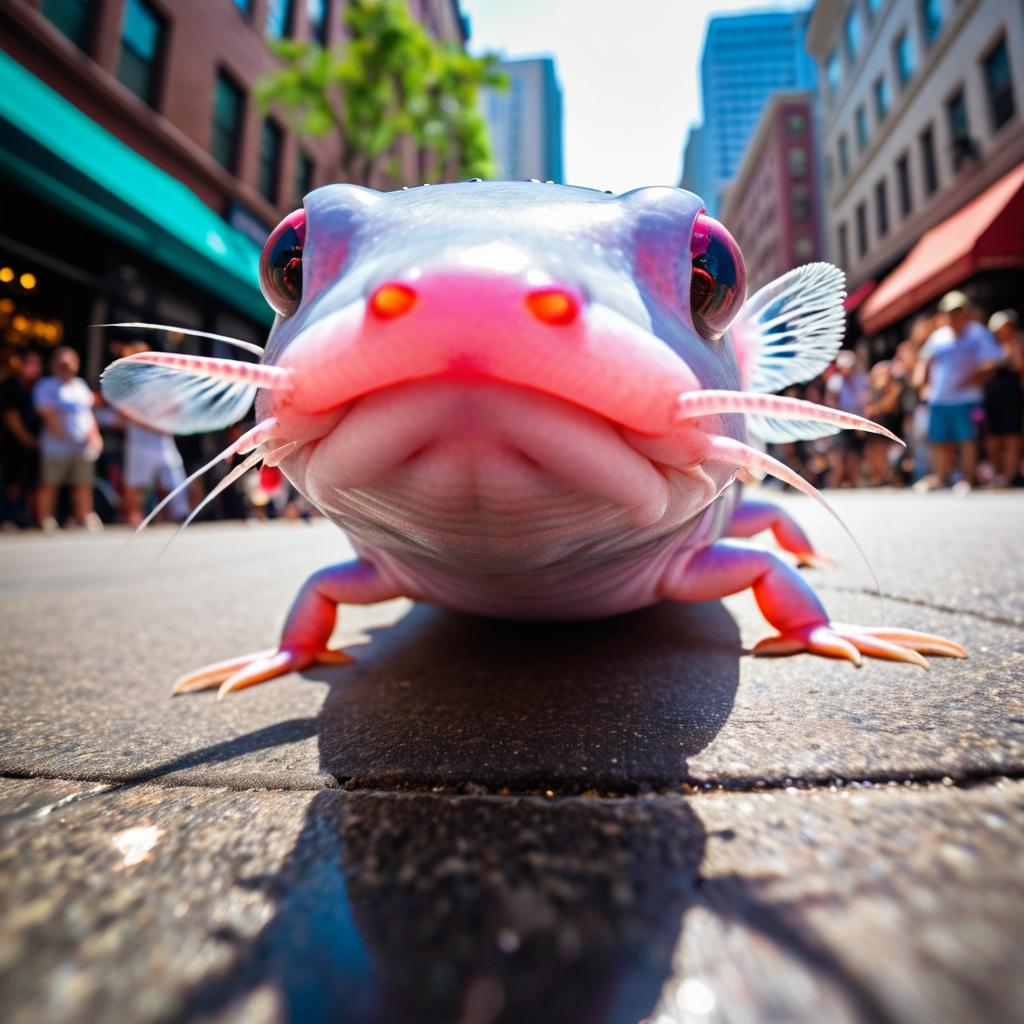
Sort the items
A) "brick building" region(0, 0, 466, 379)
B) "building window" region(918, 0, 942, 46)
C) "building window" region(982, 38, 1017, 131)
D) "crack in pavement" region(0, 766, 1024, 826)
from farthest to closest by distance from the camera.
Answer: "building window" region(918, 0, 942, 46) → "building window" region(982, 38, 1017, 131) → "brick building" region(0, 0, 466, 379) → "crack in pavement" region(0, 766, 1024, 826)

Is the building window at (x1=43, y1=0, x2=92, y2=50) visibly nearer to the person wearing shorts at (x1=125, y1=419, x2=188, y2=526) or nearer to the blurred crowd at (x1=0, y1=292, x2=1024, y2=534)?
the blurred crowd at (x1=0, y1=292, x2=1024, y2=534)

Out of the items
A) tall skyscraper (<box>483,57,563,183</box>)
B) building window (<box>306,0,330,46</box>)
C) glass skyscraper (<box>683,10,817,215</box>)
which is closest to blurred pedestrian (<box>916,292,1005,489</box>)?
building window (<box>306,0,330,46</box>)

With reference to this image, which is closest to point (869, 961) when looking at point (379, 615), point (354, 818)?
point (354, 818)

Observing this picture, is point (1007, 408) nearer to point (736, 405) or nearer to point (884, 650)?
Result: point (884, 650)

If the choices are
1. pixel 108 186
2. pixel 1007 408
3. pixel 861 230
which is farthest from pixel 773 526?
pixel 861 230

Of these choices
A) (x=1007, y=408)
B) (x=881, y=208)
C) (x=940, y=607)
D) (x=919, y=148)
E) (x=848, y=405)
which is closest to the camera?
(x=940, y=607)

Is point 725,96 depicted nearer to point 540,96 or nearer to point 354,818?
point 540,96
